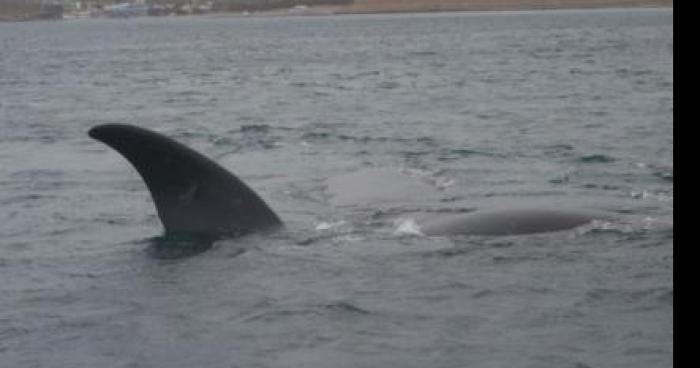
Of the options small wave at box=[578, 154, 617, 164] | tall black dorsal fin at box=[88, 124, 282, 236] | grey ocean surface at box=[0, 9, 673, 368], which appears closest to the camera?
grey ocean surface at box=[0, 9, 673, 368]

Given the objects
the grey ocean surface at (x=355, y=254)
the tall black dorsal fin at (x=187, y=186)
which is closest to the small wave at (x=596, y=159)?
the grey ocean surface at (x=355, y=254)

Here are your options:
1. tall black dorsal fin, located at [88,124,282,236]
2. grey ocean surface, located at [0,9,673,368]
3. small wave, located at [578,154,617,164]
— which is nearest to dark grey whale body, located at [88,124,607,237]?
tall black dorsal fin, located at [88,124,282,236]

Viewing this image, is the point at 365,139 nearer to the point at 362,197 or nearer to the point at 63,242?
the point at 362,197

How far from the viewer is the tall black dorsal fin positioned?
1101 centimetres

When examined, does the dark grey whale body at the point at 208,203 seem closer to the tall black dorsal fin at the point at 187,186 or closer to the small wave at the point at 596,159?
the tall black dorsal fin at the point at 187,186

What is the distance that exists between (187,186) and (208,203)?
13.9 inches

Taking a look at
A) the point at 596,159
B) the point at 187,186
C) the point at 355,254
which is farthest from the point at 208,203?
the point at 596,159

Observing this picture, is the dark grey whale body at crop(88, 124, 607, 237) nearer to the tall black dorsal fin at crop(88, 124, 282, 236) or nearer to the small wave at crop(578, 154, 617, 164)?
the tall black dorsal fin at crop(88, 124, 282, 236)

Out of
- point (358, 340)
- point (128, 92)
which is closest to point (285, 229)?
point (358, 340)

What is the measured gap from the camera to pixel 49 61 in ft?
294

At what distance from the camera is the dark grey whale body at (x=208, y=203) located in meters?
11.1

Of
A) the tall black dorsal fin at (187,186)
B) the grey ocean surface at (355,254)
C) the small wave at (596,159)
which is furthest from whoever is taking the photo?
the small wave at (596,159)

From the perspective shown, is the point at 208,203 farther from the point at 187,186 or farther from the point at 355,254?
the point at 355,254
